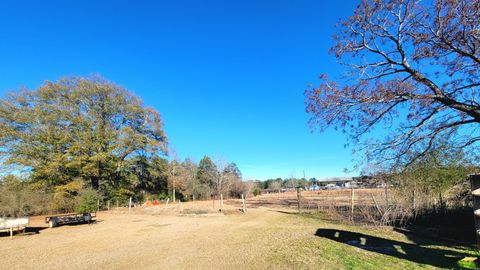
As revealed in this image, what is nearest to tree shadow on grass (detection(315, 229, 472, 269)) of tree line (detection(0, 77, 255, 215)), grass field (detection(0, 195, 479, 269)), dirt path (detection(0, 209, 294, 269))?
grass field (detection(0, 195, 479, 269))

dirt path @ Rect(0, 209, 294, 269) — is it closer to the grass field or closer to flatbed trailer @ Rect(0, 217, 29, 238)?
the grass field

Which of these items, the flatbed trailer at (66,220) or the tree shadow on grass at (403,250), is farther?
the flatbed trailer at (66,220)

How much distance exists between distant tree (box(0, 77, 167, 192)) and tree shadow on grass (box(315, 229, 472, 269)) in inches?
887

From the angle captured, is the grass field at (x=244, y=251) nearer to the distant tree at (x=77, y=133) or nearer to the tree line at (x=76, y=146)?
the tree line at (x=76, y=146)

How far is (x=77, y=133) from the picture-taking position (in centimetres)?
2317

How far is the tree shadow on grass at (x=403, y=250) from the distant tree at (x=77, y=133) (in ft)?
73.9

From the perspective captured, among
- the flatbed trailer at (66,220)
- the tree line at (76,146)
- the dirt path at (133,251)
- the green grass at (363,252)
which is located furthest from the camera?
the tree line at (76,146)

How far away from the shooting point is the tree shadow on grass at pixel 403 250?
5.41 metres

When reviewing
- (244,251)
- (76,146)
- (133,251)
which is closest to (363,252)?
(244,251)

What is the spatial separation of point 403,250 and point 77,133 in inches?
1022

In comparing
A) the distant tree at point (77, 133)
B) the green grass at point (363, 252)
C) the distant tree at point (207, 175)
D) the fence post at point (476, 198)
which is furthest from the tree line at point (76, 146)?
the fence post at point (476, 198)

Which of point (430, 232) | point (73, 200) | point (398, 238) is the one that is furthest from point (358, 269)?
point (73, 200)

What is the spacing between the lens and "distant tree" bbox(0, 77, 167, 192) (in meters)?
21.1

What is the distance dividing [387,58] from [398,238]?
5.71 meters
